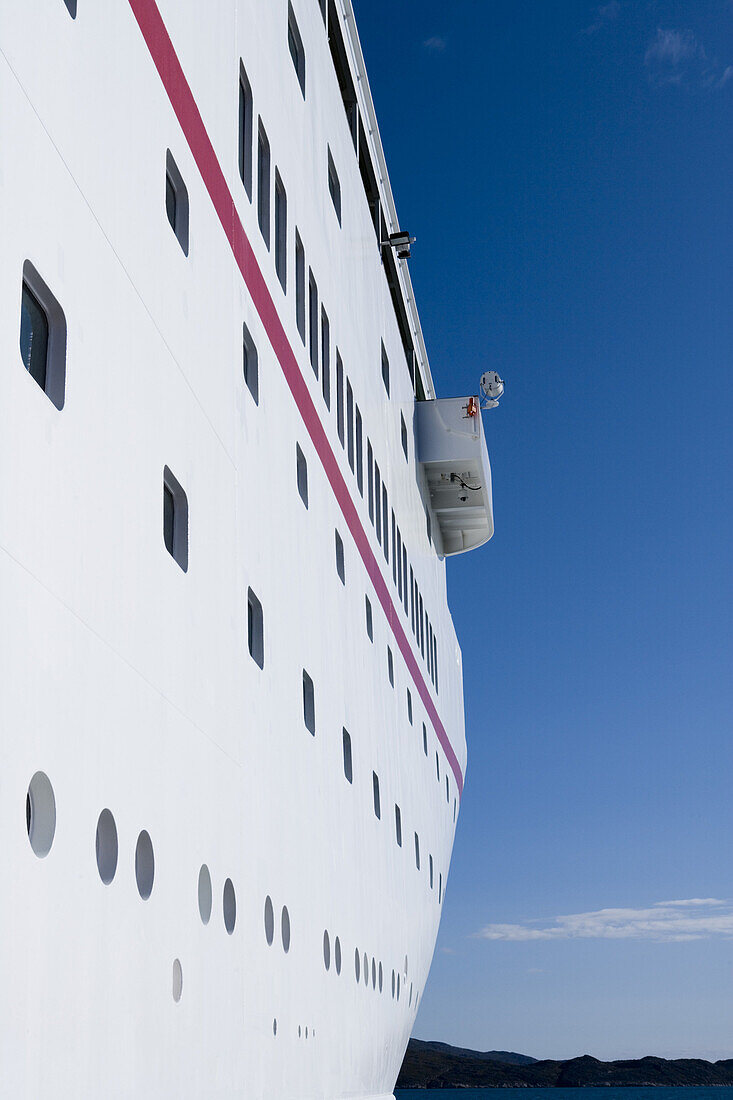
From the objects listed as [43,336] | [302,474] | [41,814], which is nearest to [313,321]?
[302,474]

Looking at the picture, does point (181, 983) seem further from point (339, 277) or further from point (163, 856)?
point (339, 277)

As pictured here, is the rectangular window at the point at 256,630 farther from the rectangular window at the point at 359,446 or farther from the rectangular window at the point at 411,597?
the rectangular window at the point at 411,597

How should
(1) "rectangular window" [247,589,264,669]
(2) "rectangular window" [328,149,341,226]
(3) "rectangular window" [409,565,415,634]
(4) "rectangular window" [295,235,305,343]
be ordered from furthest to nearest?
(3) "rectangular window" [409,565,415,634]
(2) "rectangular window" [328,149,341,226]
(4) "rectangular window" [295,235,305,343]
(1) "rectangular window" [247,589,264,669]

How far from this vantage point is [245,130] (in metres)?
6.13

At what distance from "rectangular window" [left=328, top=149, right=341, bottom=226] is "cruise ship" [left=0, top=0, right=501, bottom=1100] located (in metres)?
0.02

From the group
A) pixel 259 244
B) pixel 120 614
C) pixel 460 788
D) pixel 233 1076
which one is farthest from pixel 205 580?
pixel 460 788

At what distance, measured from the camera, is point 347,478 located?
27.2ft

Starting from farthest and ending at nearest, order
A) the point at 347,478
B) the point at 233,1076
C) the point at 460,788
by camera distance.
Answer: the point at 460,788 → the point at 347,478 → the point at 233,1076

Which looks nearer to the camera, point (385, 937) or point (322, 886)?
point (322, 886)

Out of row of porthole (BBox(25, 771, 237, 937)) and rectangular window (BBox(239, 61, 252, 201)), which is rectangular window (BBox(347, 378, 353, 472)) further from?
row of porthole (BBox(25, 771, 237, 937))

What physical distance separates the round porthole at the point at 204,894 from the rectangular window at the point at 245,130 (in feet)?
11.8

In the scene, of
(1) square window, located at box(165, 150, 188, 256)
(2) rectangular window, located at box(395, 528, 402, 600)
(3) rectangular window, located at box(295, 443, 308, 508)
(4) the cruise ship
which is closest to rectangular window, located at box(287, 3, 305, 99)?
(4) the cruise ship

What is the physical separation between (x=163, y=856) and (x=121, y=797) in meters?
0.42

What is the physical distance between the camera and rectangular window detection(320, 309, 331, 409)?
25.5ft
